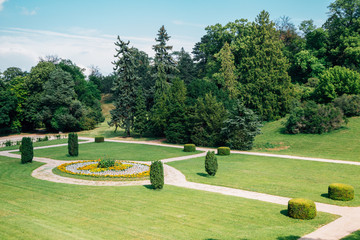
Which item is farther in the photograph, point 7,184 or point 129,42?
point 129,42

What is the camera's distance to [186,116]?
36000 millimetres

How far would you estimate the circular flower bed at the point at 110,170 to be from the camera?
18.6 m

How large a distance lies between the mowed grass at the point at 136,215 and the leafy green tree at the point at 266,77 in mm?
29935

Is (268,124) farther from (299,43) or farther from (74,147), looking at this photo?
(74,147)

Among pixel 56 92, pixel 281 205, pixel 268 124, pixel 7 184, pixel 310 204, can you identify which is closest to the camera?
pixel 310 204

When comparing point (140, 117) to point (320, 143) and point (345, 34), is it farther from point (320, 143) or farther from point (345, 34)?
point (345, 34)

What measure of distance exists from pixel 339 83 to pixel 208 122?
61.3 ft

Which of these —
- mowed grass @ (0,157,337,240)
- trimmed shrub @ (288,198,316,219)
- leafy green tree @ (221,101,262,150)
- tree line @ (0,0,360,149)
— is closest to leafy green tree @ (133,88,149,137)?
tree line @ (0,0,360,149)

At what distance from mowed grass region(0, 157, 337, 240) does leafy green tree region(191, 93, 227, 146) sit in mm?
17783

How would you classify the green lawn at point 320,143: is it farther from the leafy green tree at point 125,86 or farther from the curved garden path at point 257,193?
the leafy green tree at point 125,86

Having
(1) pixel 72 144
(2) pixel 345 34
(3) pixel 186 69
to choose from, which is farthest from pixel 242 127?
(3) pixel 186 69

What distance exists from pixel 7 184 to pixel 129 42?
31471 mm

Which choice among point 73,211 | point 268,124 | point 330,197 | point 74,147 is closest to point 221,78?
point 268,124

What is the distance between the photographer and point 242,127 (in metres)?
30.2
